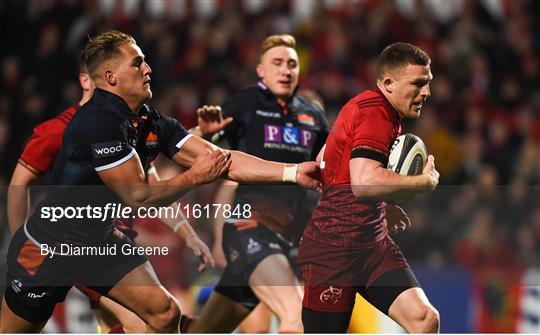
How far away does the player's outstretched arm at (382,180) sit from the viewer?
489 centimetres

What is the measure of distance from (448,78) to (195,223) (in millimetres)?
7520

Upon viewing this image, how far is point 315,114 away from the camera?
6.93 metres

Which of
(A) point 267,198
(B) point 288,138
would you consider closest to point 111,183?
(A) point 267,198

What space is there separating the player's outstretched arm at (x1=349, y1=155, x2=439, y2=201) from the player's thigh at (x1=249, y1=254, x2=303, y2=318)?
4.81 ft

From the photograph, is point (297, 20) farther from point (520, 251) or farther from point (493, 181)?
point (520, 251)

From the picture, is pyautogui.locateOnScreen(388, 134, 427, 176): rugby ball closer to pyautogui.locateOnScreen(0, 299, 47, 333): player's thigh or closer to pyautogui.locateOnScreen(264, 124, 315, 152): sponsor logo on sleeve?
pyautogui.locateOnScreen(264, 124, 315, 152): sponsor logo on sleeve

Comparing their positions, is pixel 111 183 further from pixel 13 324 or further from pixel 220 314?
pixel 220 314

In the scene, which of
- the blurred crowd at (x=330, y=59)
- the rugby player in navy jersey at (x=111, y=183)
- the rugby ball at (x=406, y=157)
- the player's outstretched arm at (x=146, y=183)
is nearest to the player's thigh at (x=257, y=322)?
the blurred crowd at (x=330, y=59)

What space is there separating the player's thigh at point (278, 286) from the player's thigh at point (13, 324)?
1.44 meters

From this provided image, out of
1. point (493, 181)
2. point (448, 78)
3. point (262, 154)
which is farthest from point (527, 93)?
point (262, 154)

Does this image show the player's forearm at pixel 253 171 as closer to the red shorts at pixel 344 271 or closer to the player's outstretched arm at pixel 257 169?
the player's outstretched arm at pixel 257 169

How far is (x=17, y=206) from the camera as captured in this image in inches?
231

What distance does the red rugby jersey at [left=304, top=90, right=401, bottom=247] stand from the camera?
5.08 m

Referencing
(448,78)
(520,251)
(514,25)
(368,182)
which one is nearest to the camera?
(368,182)
